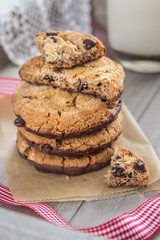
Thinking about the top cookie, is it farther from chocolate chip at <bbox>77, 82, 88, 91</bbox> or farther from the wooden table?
the wooden table

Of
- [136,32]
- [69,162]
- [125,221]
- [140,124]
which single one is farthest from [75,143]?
[136,32]

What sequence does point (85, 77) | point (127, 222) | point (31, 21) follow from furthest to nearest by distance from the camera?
point (31, 21) → point (85, 77) → point (127, 222)

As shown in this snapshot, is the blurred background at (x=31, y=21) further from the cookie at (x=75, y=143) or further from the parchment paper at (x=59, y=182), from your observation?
the cookie at (x=75, y=143)

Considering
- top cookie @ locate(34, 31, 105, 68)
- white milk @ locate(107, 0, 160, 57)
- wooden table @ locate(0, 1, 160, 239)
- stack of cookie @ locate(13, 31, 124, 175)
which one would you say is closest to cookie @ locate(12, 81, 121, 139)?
stack of cookie @ locate(13, 31, 124, 175)

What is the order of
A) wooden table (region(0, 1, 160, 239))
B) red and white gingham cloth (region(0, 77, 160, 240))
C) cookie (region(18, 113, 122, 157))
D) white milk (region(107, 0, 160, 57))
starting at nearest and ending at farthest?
1. red and white gingham cloth (region(0, 77, 160, 240))
2. wooden table (region(0, 1, 160, 239))
3. cookie (region(18, 113, 122, 157))
4. white milk (region(107, 0, 160, 57))

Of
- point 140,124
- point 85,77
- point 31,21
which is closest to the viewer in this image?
point 85,77

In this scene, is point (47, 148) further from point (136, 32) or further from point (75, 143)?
point (136, 32)

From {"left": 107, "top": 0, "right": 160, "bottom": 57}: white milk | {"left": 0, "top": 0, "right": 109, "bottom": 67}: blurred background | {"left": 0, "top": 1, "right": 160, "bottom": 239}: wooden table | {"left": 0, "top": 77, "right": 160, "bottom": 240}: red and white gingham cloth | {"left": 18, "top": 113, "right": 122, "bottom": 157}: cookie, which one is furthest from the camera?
{"left": 0, "top": 0, "right": 109, "bottom": 67}: blurred background

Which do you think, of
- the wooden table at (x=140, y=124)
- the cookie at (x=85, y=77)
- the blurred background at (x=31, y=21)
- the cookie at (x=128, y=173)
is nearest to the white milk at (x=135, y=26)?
the wooden table at (x=140, y=124)
